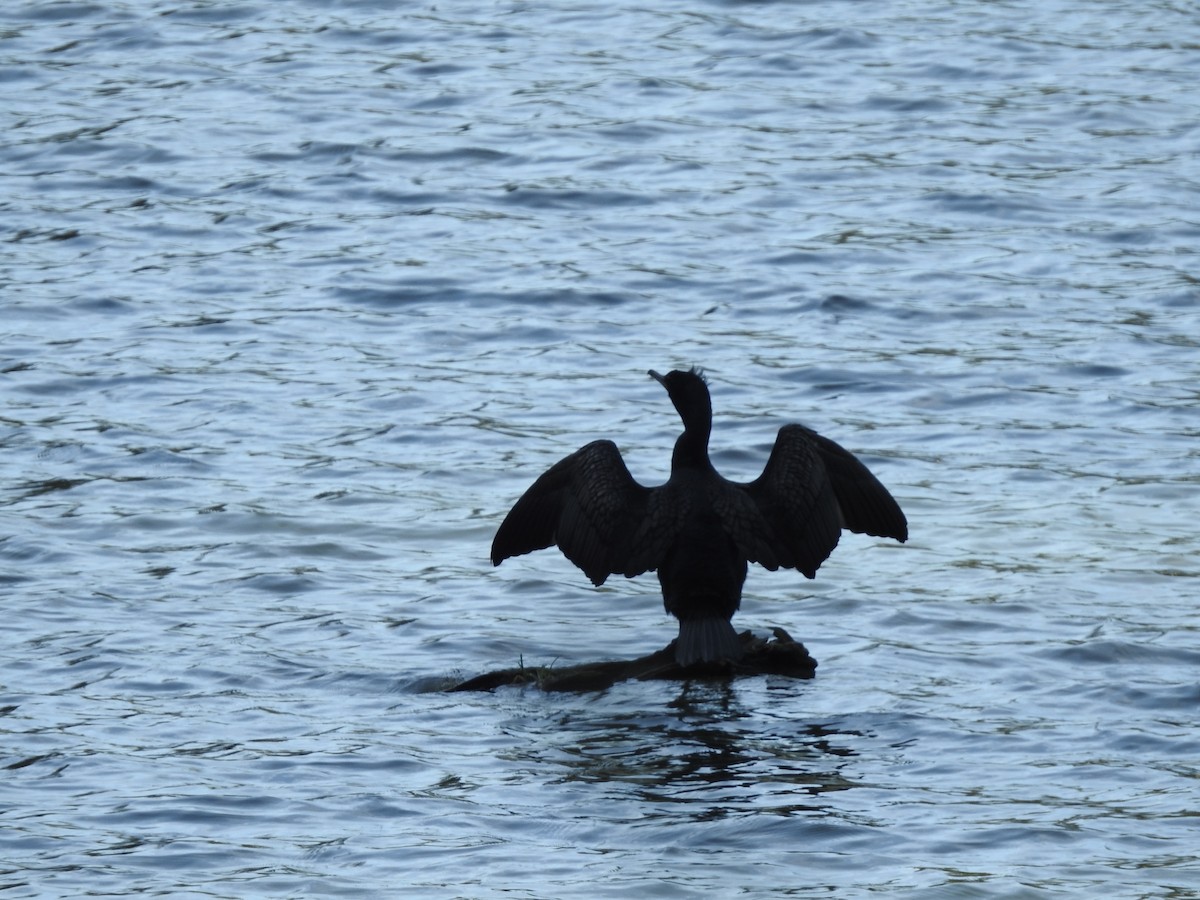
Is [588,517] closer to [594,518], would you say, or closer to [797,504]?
[594,518]

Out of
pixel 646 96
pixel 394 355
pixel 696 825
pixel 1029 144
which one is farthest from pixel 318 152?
pixel 696 825

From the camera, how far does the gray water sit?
7.48 m

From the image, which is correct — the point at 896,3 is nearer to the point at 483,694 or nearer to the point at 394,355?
the point at 394,355

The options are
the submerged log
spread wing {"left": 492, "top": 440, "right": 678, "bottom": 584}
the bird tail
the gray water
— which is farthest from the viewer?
spread wing {"left": 492, "top": 440, "right": 678, "bottom": 584}

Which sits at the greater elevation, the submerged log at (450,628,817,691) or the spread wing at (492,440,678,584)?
the spread wing at (492,440,678,584)

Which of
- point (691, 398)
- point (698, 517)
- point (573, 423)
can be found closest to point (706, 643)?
point (698, 517)

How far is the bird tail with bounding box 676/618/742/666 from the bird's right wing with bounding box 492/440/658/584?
382mm

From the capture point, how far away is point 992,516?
11.3m

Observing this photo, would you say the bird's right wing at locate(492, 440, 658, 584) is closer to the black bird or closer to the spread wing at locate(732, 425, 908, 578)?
the black bird

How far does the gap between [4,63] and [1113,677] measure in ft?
49.6

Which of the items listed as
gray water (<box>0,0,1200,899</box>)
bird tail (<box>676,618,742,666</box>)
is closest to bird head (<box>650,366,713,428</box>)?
bird tail (<box>676,618,742,666</box>)

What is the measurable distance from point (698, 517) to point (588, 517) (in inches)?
19.3

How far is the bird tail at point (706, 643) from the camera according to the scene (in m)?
8.74

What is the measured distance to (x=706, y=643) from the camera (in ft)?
28.7
